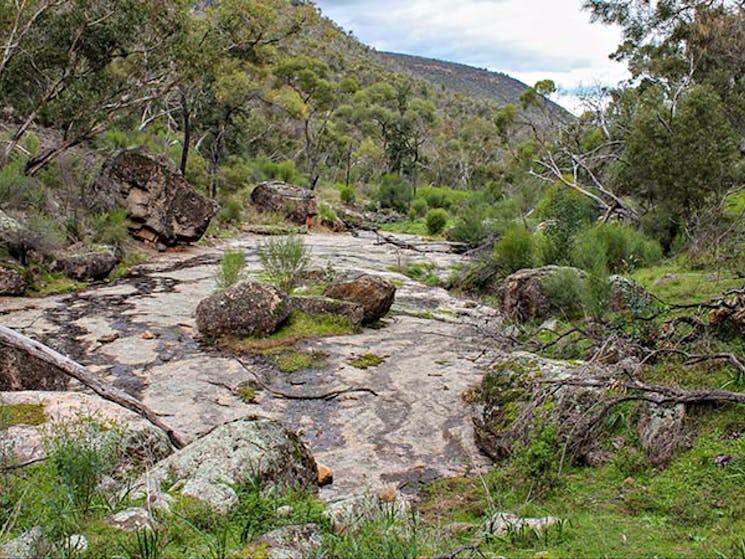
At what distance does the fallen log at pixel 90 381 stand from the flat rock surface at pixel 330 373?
953 mm

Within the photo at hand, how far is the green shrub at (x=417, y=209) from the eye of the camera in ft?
106

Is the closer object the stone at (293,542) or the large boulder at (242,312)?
the stone at (293,542)

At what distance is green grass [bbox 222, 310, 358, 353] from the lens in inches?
371

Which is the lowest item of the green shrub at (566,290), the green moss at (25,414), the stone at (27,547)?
the green moss at (25,414)

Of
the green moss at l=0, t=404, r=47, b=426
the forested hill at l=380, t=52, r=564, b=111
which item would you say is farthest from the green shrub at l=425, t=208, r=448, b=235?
the forested hill at l=380, t=52, r=564, b=111

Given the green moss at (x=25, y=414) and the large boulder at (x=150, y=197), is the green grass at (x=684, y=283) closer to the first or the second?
the green moss at (x=25, y=414)

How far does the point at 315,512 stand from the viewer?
3.60 metres

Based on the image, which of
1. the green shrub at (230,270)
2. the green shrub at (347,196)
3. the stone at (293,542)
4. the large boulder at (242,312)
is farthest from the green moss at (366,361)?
the green shrub at (347,196)

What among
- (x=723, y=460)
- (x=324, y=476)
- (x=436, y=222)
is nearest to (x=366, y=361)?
(x=324, y=476)

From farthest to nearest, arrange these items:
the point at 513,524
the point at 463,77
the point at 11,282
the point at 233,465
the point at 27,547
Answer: the point at 463,77 < the point at 11,282 < the point at 233,465 < the point at 513,524 < the point at 27,547

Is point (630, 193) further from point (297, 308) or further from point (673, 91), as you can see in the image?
point (297, 308)

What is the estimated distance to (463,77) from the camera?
115 metres

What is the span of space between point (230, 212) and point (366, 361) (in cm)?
1708

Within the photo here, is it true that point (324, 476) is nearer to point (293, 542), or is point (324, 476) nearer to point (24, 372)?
point (293, 542)
